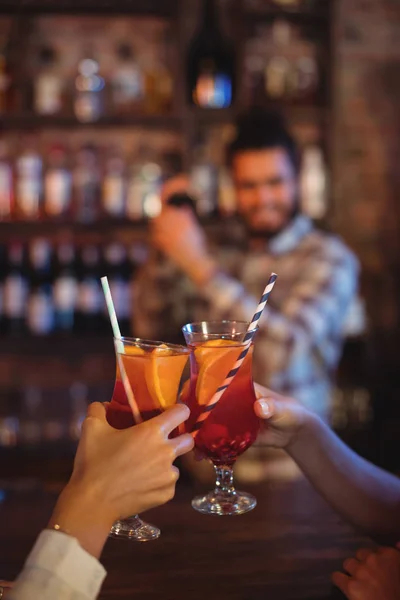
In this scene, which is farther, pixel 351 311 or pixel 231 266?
pixel 351 311

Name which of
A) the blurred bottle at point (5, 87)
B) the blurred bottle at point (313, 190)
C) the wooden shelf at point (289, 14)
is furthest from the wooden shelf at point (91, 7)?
the blurred bottle at point (313, 190)

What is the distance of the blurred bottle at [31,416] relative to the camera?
9.37ft

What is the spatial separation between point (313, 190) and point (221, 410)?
2025 mm

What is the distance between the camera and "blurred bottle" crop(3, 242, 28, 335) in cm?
282

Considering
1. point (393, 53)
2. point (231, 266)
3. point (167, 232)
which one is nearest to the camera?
point (167, 232)

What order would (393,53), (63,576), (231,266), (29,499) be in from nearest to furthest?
1. (63,576)
2. (29,499)
3. (231,266)
4. (393,53)

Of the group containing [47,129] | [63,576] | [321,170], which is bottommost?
[63,576]

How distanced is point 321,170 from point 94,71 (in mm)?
1046

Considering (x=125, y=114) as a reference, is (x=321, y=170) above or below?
below

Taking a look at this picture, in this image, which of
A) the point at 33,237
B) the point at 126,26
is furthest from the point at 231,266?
the point at 126,26

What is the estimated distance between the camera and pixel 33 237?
2973 millimetres

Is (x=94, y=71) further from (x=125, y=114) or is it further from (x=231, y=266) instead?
(x=231, y=266)

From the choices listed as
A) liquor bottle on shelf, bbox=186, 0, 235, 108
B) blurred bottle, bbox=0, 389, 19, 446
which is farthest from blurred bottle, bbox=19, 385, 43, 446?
liquor bottle on shelf, bbox=186, 0, 235, 108

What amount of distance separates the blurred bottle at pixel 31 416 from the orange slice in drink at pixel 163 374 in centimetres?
193
